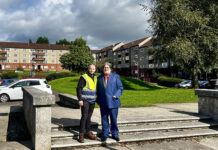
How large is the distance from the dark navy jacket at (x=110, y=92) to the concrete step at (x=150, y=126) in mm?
946

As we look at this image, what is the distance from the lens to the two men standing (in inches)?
200

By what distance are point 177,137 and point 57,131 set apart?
3.19m

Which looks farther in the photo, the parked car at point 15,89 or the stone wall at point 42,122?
the parked car at point 15,89

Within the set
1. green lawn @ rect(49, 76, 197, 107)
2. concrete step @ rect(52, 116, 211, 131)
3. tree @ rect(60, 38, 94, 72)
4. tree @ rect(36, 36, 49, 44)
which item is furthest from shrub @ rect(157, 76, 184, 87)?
tree @ rect(36, 36, 49, 44)

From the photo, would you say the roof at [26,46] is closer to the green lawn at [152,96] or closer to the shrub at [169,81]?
the shrub at [169,81]

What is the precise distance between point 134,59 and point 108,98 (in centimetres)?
7298

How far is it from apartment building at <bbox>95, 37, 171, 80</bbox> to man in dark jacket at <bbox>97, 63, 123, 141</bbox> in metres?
55.8

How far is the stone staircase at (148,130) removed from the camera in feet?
16.8

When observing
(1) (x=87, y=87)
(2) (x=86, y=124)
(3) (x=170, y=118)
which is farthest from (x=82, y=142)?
(3) (x=170, y=118)

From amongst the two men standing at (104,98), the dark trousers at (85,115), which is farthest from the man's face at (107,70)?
the dark trousers at (85,115)

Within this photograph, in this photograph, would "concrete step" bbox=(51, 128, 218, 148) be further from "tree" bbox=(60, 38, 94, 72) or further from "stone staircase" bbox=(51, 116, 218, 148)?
"tree" bbox=(60, 38, 94, 72)

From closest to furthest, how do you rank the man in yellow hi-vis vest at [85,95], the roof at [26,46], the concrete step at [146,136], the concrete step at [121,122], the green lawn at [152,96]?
the concrete step at [146,136] < the man in yellow hi-vis vest at [85,95] < the concrete step at [121,122] < the green lawn at [152,96] < the roof at [26,46]

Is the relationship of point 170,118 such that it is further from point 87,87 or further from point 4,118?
point 4,118

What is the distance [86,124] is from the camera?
528 cm
